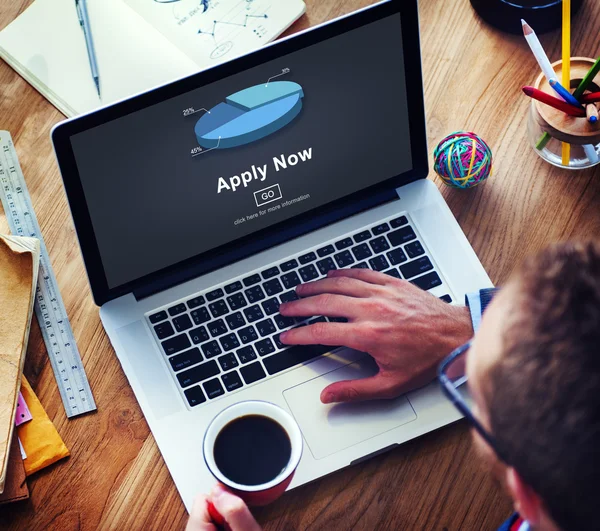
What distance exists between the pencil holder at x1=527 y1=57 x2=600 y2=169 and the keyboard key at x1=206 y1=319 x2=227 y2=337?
526mm

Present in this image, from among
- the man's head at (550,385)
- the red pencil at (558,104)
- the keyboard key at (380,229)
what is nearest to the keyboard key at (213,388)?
the keyboard key at (380,229)

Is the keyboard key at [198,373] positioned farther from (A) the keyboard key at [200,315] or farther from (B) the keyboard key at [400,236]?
(B) the keyboard key at [400,236]

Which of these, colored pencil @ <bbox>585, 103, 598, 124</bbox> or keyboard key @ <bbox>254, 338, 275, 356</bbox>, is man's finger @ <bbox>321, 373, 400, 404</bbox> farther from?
colored pencil @ <bbox>585, 103, 598, 124</bbox>

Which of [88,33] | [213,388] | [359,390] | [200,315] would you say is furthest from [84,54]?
[359,390]

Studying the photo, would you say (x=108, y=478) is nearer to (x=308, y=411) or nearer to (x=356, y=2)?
(x=308, y=411)

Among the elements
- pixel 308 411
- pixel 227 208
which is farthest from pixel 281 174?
pixel 308 411

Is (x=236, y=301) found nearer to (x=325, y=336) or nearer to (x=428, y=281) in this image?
(x=325, y=336)

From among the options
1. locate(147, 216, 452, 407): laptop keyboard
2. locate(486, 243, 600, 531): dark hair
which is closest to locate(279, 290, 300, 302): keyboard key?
locate(147, 216, 452, 407): laptop keyboard

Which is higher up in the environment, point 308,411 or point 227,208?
point 227,208

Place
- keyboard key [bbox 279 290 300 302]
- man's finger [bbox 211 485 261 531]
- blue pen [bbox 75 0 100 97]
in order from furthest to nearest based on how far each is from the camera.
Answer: blue pen [bbox 75 0 100 97] → keyboard key [bbox 279 290 300 302] → man's finger [bbox 211 485 261 531]

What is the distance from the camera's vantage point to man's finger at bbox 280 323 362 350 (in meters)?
0.99

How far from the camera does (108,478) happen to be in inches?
39.0

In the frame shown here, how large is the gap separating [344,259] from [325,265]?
29mm

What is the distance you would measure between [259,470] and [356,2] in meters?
0.76
